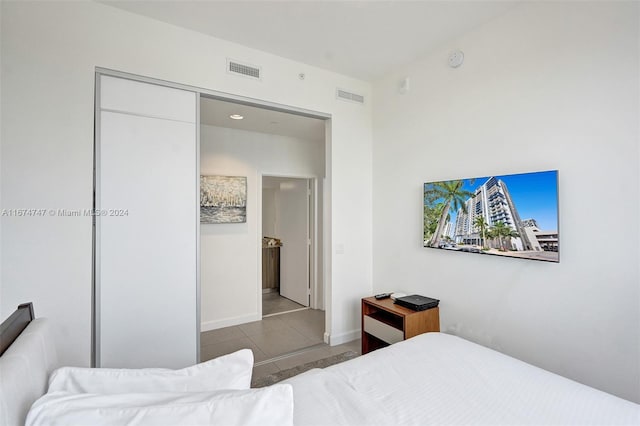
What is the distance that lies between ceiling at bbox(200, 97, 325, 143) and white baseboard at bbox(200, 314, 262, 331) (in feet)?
8.53

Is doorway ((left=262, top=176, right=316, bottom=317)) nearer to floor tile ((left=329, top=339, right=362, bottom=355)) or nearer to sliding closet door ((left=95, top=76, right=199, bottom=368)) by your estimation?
floor tile ((left=329, top=339, right=362, bottom=355))

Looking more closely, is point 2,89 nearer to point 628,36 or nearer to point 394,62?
point 394,62

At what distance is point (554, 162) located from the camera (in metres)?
2.04

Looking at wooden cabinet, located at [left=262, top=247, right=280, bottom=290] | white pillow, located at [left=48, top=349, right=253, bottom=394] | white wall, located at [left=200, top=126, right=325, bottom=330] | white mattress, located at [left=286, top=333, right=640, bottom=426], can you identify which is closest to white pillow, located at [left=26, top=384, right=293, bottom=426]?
white pillow, located at [left=48, top=349, right=253, bottom=394]

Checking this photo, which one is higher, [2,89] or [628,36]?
[628,36]

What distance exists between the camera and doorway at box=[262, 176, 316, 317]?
193 inches

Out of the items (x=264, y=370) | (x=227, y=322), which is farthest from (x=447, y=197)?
(x=227, y=322)

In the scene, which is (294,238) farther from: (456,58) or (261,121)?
(456,58)

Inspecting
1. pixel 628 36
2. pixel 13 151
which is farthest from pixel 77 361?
pixel 628 36

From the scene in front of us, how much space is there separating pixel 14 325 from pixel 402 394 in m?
1.58

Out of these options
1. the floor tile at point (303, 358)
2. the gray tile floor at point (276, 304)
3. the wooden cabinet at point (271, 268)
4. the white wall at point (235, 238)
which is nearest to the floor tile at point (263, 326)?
the white wall at point (235, 238)

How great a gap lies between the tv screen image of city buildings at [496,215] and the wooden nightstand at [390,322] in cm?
65

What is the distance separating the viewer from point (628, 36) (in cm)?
174

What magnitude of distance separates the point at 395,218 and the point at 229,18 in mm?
2402
